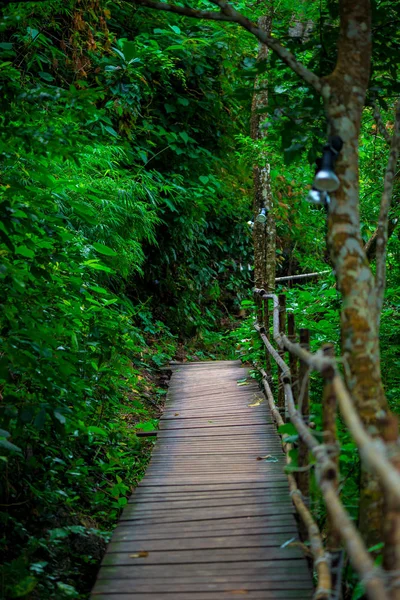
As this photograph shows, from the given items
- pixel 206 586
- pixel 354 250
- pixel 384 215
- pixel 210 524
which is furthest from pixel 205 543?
pixel 384 215

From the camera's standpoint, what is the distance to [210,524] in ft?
11.4

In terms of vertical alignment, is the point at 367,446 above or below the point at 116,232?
below

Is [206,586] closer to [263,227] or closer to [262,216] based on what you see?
[262,216]

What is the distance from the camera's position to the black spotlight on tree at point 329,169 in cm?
274

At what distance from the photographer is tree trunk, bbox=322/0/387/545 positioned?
2746 millimetres

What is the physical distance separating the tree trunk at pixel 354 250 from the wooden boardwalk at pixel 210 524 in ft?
1.78

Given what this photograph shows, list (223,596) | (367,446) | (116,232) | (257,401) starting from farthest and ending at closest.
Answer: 1. (116,232)
2. (257,401)
3. (223,596)
4. (367,446)

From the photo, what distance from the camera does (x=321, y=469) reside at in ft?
6.97

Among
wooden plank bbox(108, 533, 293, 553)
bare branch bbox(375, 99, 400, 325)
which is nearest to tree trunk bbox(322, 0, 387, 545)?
bare branch bbox(375, 99, 400, 325)

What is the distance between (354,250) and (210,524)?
164cm

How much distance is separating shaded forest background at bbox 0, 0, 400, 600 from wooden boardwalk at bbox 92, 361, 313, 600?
0.37m

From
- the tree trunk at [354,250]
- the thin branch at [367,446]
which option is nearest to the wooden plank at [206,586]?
the tree trunk at [354,250]

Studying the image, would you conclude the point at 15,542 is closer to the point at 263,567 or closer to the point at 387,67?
the point at 263,567

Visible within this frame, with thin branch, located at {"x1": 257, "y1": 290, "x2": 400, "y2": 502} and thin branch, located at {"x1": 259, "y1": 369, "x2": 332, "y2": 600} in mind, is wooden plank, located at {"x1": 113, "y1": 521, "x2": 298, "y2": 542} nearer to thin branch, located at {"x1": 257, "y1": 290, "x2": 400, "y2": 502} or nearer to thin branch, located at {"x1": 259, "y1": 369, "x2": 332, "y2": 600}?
thin branch, located at {"x1": 259, "y1": 369, "x2": 332, "y2": 600}
